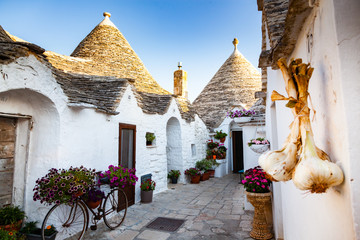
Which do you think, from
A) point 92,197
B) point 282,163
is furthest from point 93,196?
point 282,163

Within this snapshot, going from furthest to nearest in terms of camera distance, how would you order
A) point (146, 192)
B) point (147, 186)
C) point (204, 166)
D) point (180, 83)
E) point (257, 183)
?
point (180, 83) < point (204, 166) < point (147, 186) < point (146, 192) < point (257, 183)

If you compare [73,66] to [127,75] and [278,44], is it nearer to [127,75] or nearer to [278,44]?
[127,75]

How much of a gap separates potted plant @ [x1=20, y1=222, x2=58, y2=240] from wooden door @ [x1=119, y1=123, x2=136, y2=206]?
2.54 m

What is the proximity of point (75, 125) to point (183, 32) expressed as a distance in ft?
24.9

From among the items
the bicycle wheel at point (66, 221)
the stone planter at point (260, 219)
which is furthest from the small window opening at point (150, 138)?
the stone planter at point (260, 219)

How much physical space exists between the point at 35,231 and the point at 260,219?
407 cm

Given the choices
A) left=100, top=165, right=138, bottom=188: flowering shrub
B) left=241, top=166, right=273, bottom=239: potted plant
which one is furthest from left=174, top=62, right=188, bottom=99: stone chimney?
left=241, top=166, right=273, bottom=239: potted plant

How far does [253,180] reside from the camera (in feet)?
14.4

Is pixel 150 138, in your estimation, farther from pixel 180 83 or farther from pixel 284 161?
pixel 284 161

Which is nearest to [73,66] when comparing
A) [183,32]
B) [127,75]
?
[127,75]

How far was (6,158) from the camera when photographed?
153 inches

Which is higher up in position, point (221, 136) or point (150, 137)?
point (221, 136)

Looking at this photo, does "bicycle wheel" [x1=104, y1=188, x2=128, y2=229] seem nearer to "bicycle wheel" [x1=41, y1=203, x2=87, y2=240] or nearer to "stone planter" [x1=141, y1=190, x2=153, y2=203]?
"bicycle wheel" [x1=41, y1=203, x2=87, y2=240]

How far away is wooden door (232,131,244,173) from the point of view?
13266 mm
